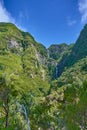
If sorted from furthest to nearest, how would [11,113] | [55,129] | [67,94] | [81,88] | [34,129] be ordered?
[55,129] → [34,129] → [11,113] → [67,94] → [81,88]

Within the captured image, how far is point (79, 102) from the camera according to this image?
44.2 m

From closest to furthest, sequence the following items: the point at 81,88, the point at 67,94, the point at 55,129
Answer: the point at 81,88, the point at 67,94, the point at 55,129

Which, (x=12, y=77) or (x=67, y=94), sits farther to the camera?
(x=67, y=94)

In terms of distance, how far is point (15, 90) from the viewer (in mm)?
44875

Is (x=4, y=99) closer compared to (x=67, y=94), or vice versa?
(x=4, y=99)

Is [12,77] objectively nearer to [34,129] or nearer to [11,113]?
[11,113]

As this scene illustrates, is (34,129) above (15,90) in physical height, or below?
below

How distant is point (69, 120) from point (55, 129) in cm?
3151

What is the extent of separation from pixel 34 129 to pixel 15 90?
73.0ft

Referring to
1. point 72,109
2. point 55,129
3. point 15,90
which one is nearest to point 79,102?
point 72,109

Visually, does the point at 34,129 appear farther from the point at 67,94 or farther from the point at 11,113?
the point at 67,94

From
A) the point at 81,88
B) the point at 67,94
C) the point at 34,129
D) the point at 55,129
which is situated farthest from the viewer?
the point at 55,129

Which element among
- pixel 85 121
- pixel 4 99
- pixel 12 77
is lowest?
pixel 85 121

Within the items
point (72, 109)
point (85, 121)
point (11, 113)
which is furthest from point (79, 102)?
point (11, 113)
